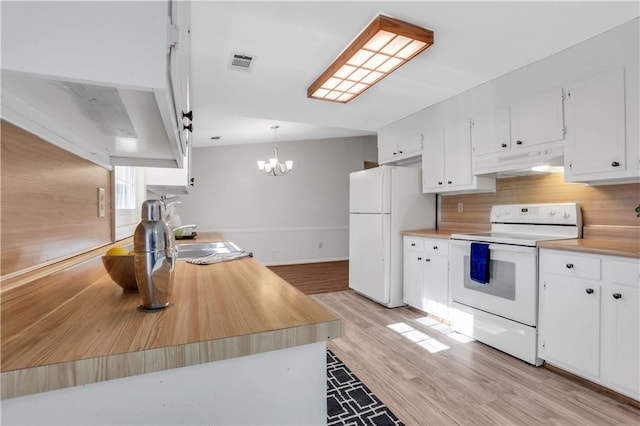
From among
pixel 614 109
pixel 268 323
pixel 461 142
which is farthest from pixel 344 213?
pixel 268 323

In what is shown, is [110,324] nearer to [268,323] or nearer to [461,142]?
[268,323]

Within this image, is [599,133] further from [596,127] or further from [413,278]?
[413,278]

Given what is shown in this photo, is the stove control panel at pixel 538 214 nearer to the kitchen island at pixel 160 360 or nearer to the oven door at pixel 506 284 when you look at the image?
the oven door at pixel 506 284

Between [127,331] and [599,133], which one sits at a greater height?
[599,133]

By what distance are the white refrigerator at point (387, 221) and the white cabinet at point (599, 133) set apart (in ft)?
5.41

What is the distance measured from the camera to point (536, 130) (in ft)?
7.86

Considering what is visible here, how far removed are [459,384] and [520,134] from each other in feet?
6.40

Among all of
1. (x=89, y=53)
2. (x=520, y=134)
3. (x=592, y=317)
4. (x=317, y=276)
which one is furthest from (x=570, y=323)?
(x=317, y=276)

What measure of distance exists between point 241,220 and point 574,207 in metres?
5.47

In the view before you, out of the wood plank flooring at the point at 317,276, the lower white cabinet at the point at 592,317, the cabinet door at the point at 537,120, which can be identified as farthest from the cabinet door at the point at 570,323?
the wood plank flooring at the point at 317,276

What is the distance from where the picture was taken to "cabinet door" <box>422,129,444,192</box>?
10.8 feet

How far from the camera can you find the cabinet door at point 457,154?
2988 mm

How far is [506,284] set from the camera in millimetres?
2357

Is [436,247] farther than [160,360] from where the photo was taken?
Yes
